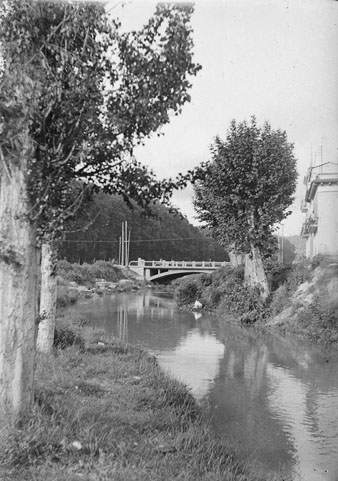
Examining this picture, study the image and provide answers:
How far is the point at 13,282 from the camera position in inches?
189

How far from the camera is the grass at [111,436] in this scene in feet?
14.3

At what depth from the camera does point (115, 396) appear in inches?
285

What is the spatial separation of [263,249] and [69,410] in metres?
17.6

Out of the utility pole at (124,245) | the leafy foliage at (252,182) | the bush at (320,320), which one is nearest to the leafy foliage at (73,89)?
the bush at (320,320)

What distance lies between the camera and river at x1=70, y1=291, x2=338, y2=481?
6.93 metres

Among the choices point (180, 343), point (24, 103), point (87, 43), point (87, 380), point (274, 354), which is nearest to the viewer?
point (24, 103)

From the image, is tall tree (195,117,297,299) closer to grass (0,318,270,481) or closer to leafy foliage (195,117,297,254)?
leafy foliage (195,117,297,254)

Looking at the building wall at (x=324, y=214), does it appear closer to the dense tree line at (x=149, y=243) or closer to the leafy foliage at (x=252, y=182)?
the leafy foliage at (x=252, y=182)

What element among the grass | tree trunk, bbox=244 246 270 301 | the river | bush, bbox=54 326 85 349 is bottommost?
the river

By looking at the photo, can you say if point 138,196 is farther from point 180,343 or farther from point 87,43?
point 180,343

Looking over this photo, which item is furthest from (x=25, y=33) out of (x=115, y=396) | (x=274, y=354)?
(x=274, y=354)

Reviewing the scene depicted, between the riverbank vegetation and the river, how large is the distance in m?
0.87

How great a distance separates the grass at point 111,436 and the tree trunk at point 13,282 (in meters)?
0.35

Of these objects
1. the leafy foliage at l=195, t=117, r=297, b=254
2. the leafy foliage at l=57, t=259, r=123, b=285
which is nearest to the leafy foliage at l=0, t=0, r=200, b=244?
the leafy foliage at l=195, t=117, r=297, b=254
